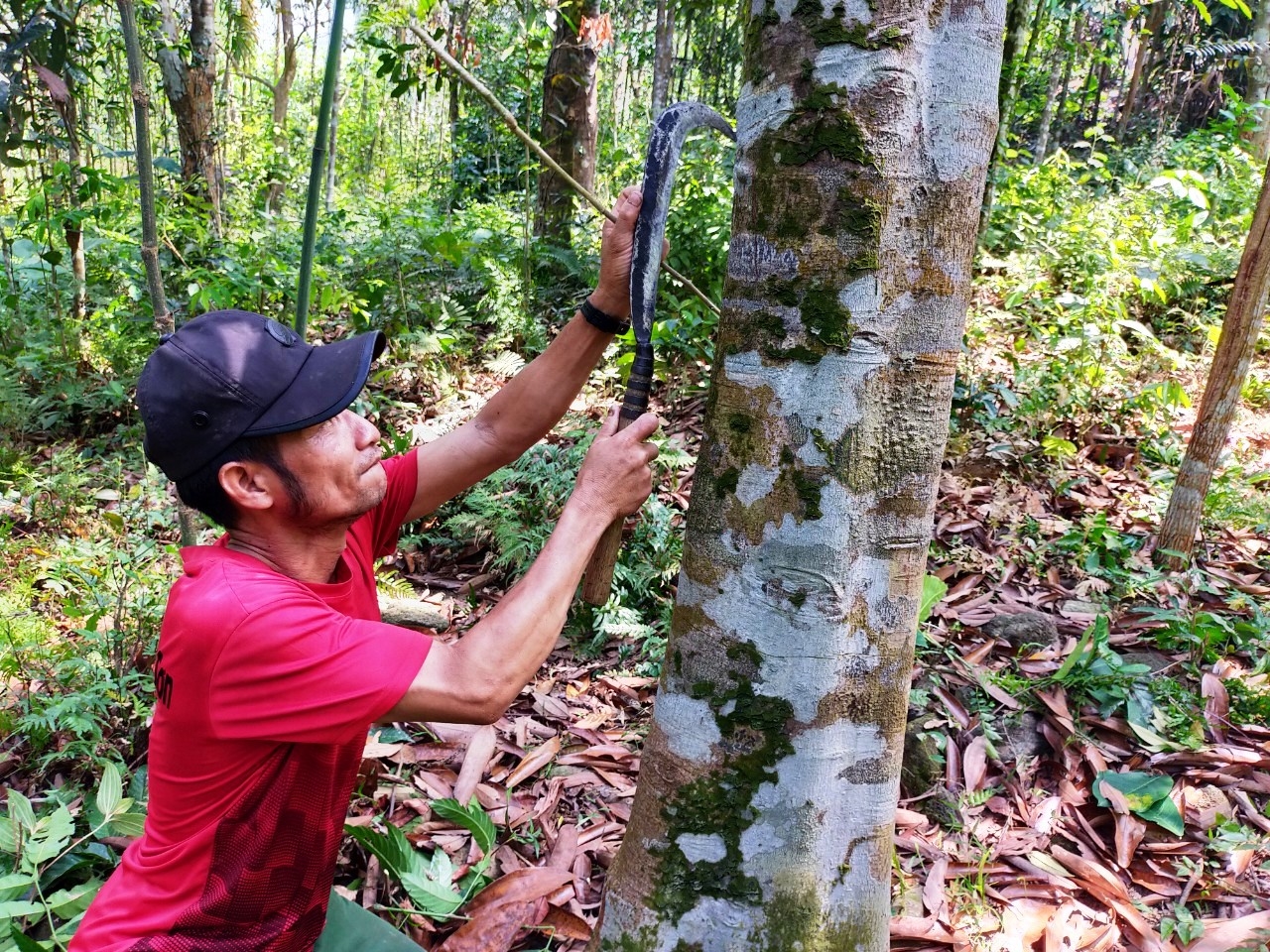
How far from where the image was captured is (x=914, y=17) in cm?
136

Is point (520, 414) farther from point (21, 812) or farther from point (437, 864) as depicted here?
point (21, 812)

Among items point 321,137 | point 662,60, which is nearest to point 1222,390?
point 321,137

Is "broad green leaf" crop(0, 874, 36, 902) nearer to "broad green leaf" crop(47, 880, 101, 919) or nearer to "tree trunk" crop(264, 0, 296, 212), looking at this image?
"broad green leaf" crop(47, 880, 101, 919)

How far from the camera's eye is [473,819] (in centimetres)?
244

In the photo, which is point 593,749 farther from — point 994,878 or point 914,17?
point 914,17

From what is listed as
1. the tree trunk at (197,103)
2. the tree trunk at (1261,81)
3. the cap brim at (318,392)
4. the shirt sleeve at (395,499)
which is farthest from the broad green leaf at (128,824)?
the tree trunk at (1261,81)

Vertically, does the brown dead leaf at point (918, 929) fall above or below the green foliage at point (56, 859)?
above

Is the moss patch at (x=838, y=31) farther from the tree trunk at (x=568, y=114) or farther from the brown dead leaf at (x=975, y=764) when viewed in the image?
the tree trunk at (x=568, y=114)

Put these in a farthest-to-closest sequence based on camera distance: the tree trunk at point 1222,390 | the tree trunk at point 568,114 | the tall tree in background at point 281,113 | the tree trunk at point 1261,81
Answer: the tall tree in background at point 281,113, the tree trunk at point 1261,81, the tree trunk at point 568,114, the tree trunk at point 1222,390

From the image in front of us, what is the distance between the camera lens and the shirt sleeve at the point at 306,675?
4.85ft

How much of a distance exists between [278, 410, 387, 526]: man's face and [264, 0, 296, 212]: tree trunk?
29.9 feet

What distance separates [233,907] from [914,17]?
6.60 ft

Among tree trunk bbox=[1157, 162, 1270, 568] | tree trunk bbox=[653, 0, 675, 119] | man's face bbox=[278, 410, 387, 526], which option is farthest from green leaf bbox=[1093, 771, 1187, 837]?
tree trunk bbox=[653, 0, 675, 119]

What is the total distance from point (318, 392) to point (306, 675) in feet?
1.76
